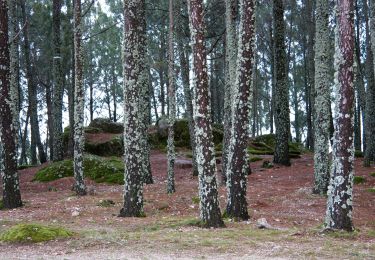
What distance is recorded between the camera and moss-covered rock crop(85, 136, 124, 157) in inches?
944

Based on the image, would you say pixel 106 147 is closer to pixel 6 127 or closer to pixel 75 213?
pixel 6 127

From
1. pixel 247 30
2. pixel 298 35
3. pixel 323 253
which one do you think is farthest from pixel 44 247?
pixel 298 35

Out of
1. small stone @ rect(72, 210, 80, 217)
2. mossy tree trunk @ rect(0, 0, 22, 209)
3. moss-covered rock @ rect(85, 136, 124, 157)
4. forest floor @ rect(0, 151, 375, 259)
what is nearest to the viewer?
forest floor @ rect(0, 151, 375, 259)

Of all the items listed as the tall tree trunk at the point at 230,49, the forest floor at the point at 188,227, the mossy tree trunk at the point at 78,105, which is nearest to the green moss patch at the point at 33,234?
the forest floor at the point at 188,227

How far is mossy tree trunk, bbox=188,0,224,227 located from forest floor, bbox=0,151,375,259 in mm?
752

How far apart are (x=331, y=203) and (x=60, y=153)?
16386mm

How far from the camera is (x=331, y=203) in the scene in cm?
731

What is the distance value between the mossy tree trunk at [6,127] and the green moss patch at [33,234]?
12.6 ft

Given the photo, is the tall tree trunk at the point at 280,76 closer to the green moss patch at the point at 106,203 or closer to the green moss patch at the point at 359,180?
the green moss patch at the point at 359,180

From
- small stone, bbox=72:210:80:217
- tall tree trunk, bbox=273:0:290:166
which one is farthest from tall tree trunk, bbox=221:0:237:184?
small stone, bbox=72:210:80:217

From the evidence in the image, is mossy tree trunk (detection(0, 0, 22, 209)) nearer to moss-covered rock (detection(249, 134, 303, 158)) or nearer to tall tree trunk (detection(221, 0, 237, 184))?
tall tree trunk (detection(221, 0, 237, 184))

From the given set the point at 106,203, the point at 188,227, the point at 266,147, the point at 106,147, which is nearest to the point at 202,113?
the point at 188,227

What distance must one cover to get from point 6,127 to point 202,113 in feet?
18.9

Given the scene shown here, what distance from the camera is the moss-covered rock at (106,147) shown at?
24.0 metres
